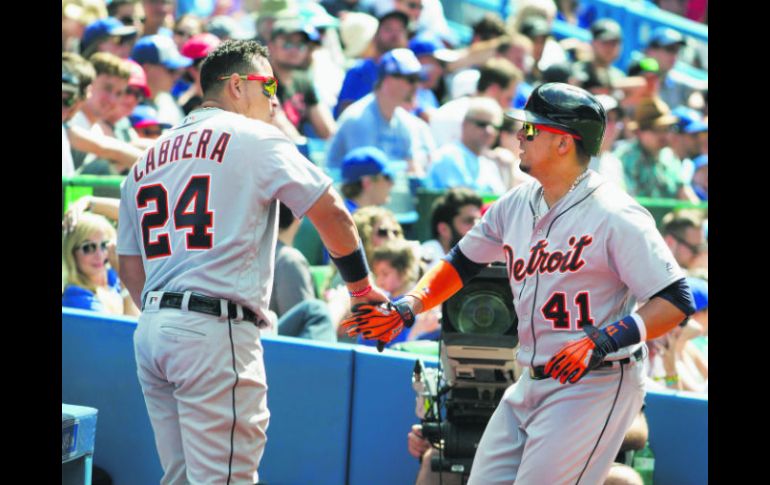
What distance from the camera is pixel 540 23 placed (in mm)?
13453

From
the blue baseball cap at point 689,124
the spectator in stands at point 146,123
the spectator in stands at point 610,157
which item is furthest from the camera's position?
the blue baseball cap at point 689,124

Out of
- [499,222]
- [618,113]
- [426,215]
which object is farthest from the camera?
[618,113]

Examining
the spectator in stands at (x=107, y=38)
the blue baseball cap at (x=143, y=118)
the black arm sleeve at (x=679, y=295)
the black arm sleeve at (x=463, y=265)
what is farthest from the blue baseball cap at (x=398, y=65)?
the black arm sleeve at (x=679, y=295)

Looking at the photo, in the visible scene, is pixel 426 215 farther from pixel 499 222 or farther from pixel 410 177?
pixel 499 222

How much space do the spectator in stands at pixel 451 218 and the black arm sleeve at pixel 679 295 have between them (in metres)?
4.14

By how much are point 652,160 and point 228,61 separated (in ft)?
24.3

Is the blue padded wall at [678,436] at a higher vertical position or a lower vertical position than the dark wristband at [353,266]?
lower

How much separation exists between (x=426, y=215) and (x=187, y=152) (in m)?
4.82

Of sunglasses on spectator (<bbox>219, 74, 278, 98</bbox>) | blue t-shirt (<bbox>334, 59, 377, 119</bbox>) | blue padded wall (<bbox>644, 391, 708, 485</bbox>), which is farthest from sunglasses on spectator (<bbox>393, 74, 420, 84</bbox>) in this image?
sunglasses on spectator (<bbox>219, 74, 278, 98</bbox>)

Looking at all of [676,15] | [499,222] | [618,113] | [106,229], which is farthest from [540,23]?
[499,222]

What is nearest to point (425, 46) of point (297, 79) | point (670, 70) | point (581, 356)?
point (297, 79)

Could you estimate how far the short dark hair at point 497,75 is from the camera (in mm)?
10469

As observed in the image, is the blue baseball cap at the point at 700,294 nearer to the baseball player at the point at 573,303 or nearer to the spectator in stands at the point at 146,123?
the baseball player at the point at 573,303

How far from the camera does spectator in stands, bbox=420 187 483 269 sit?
26.7 ft
